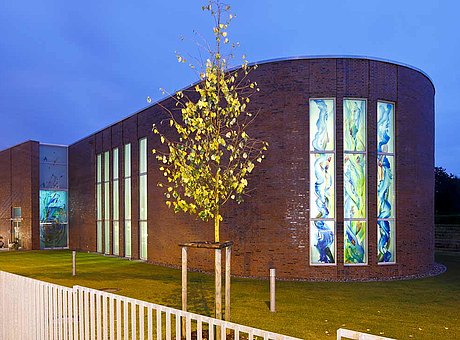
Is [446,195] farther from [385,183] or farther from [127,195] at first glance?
[385,183]

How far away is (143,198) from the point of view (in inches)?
907

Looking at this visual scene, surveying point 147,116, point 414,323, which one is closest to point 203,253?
point 147,116

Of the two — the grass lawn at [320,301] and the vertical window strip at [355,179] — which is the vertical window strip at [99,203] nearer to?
the grass lawn at [320,301]

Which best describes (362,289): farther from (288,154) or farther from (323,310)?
(288,154)

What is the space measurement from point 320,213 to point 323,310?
532 cm

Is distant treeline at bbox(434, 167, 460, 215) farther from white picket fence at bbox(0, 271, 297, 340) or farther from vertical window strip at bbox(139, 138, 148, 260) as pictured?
white picket fence at bbox(0, 271, 297, 340)

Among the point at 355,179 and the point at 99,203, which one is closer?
the point at 355,179

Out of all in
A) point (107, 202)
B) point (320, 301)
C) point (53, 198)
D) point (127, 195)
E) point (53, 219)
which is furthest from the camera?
point (53, 198)

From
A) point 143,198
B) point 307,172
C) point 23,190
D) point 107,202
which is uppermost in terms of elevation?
point 307,172

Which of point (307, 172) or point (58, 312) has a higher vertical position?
point (307, 172)

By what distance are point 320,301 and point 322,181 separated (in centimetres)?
493

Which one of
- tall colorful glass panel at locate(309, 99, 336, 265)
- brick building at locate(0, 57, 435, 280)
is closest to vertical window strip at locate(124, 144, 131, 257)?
brick building at locate(0, 57, 435, 280)

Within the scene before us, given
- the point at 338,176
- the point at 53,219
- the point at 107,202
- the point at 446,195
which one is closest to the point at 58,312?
→ the point at 338,176

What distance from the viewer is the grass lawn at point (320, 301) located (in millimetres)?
8586
